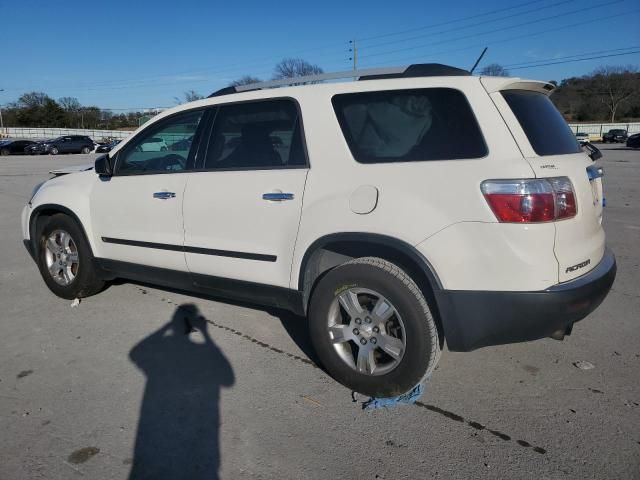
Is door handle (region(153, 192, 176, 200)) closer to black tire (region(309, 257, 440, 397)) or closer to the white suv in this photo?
the white suv

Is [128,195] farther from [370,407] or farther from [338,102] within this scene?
[370,407]

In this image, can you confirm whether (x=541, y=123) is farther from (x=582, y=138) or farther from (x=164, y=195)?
(x=582, y=138)

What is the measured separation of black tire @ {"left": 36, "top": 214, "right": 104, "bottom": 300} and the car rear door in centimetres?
370

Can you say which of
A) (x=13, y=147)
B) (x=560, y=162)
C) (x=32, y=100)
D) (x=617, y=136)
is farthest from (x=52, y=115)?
(x=560, y=162)

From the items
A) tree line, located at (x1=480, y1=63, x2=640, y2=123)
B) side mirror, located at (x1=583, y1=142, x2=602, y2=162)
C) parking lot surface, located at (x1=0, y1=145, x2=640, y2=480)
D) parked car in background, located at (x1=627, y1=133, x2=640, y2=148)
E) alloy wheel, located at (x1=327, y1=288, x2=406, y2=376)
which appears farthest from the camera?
tree line, located at (x1=480, y1=63, x2=640, y2=123)

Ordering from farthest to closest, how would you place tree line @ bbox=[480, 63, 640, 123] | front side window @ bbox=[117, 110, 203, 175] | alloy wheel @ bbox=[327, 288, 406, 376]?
tree line @ bbox=[480, 63, 640, 123] < front side window @ bbox=[117, 110, 203, 175] < alloy wheel @ bbox=[327, 288, 406, 376]

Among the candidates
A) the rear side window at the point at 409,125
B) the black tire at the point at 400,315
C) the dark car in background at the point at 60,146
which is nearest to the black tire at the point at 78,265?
the black tire at the point at 400,315

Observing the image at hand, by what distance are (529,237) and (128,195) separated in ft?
10.3

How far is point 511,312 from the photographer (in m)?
2.50

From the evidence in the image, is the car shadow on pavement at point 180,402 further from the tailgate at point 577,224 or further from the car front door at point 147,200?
the tailgate at point 577,224

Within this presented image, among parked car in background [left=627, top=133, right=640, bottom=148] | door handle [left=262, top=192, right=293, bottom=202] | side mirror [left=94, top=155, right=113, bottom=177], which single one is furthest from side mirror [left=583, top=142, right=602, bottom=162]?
parked car in background [left=627, top=133, right=640, bottom=148]

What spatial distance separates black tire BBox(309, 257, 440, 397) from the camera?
2672mm

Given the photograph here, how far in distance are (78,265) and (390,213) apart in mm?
3223

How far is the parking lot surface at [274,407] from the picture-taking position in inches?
92.0
